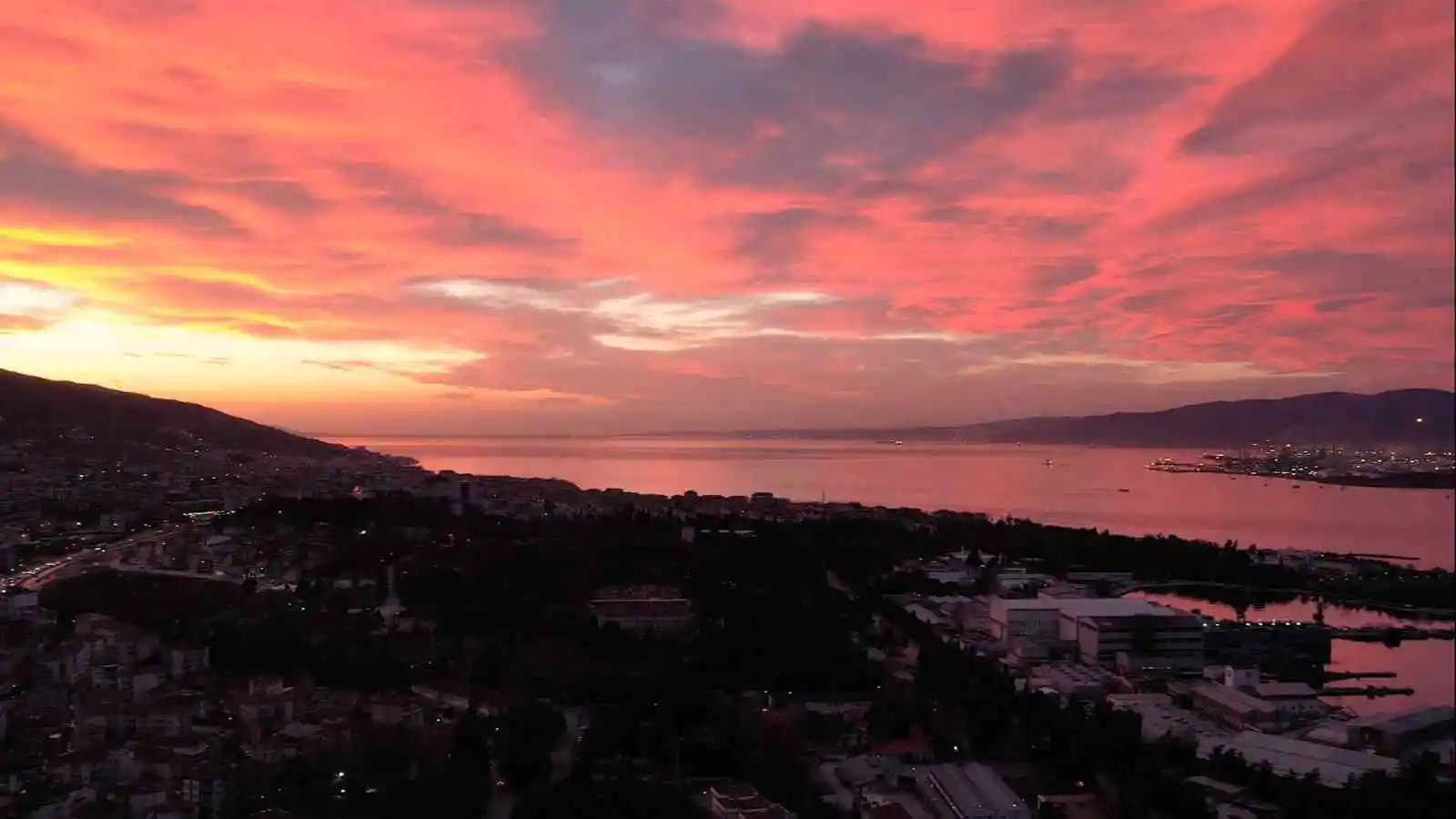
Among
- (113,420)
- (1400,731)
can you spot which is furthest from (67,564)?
(113,420)

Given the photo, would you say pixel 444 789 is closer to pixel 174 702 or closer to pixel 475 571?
pixel 174 702

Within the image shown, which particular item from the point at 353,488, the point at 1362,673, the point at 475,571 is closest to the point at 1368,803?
the point at 1362,673

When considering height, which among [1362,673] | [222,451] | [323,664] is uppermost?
[222,451]

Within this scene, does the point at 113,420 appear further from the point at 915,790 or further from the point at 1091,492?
the point at 1091,492

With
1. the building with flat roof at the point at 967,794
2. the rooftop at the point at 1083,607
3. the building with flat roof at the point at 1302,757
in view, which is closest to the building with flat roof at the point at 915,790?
the building with flat roof at the point at 967,794

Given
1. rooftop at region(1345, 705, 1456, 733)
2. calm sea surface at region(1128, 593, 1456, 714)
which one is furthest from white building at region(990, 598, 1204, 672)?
rooftop at region(1345, 705, 1456, 733)

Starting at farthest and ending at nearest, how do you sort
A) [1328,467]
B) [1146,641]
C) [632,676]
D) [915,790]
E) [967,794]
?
1. [1328,467]
2. [1146,641]
3. [632,676]
4. [915,790]
5. [967,794]

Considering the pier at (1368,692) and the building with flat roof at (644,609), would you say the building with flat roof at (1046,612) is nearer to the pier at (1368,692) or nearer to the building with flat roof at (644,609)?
the pier at (1368,692)
